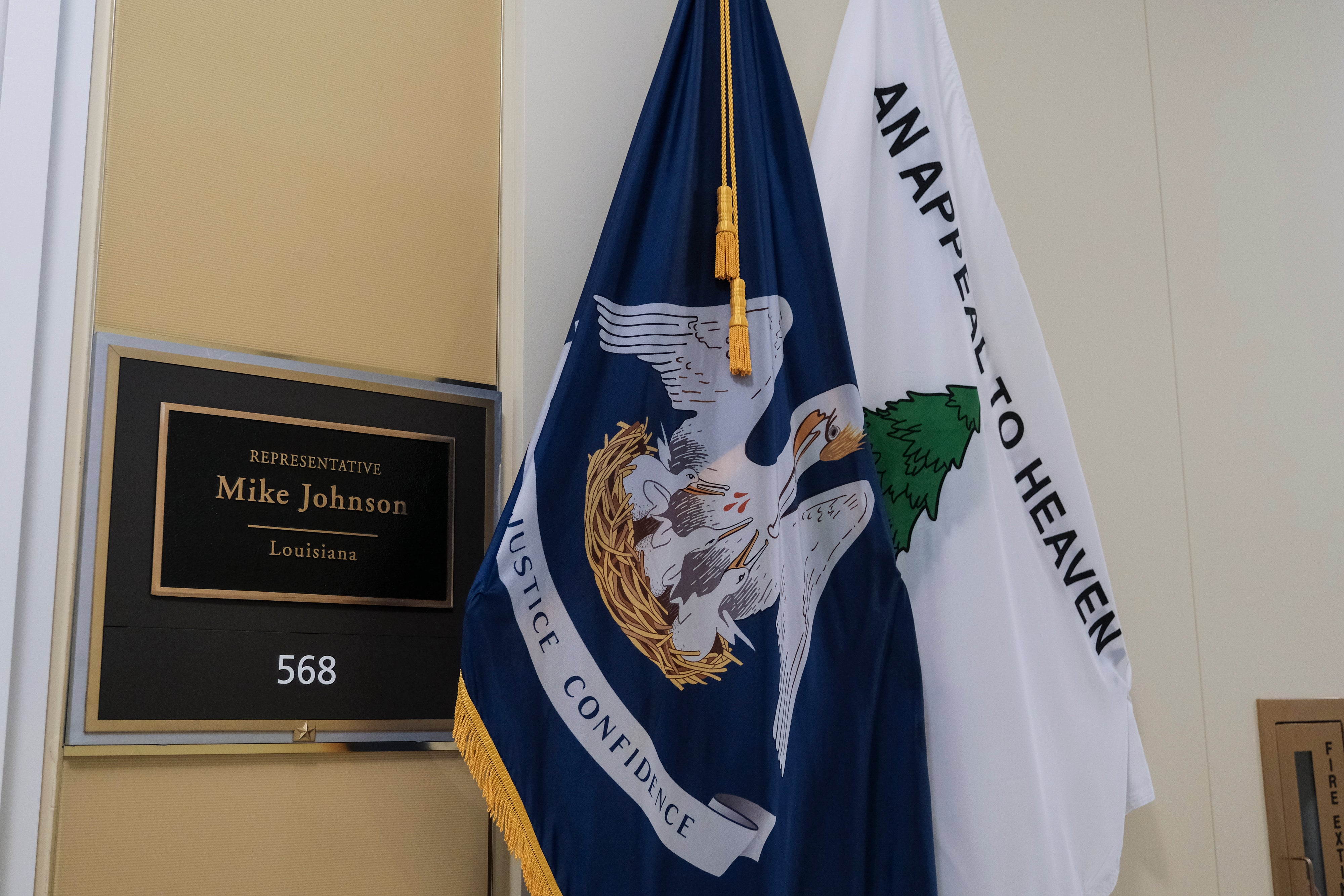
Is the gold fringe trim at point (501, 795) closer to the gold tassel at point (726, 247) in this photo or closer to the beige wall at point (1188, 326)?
the gold tassel at point (726, 247)

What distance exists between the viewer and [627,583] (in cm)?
116

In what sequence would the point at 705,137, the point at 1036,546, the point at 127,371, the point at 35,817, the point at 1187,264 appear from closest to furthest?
the point at 35,817 → the point at 127,371 → the point at 705,137 → the point at 1036,546 → the point at 1187,264

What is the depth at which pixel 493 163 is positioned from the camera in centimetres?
140

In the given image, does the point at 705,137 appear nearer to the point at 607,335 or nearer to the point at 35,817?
the point at 607,335

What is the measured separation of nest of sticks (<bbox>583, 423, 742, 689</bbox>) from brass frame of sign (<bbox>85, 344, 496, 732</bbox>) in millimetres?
185

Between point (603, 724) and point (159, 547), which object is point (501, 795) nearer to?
point (603, 724)

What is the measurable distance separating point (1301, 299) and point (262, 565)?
2.03m

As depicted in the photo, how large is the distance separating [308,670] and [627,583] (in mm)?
357

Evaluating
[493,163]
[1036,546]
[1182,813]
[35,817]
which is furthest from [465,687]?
[1182,813]

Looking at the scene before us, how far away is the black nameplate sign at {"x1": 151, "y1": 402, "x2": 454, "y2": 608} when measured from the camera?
3.68 feet

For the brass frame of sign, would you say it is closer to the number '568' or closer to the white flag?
the number '568'

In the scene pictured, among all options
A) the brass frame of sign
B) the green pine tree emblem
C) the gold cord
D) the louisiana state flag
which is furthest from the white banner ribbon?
the green pine tree emblem

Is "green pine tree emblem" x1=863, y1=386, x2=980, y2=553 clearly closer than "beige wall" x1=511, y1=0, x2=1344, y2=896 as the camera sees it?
Yes

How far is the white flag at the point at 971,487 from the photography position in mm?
1359
